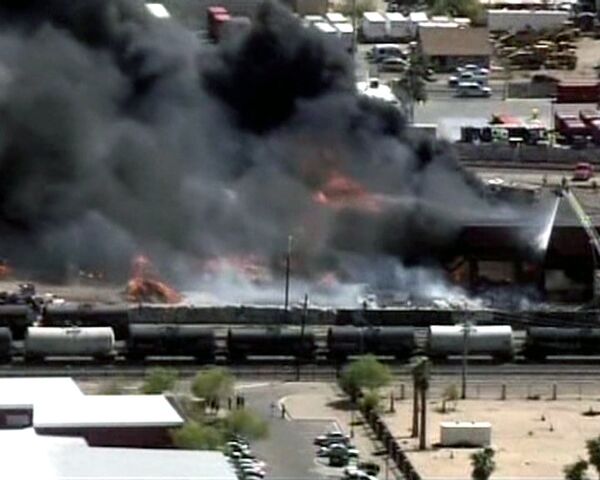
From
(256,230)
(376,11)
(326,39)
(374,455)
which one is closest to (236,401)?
(374,455)

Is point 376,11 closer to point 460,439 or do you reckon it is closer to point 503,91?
point 503,91

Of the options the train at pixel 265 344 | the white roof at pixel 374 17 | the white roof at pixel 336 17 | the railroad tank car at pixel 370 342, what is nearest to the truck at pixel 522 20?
the white roof at pixel 374 17

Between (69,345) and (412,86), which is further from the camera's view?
(412,86)

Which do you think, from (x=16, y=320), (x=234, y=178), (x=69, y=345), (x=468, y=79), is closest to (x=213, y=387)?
(x=69, y=345)

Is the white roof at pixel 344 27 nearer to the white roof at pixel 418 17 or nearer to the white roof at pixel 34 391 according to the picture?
the white roof at pixel 418 17

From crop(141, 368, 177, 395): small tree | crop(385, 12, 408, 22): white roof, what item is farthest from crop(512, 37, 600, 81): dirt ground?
crop(141, 368, 177, 395): small tree

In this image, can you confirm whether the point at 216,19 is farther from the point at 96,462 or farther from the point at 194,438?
the point at 96,462

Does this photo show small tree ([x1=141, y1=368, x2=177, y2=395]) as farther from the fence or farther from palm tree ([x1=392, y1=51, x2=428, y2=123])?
palm tree ([x1=392, y1=51, x2=428, y2=123])
